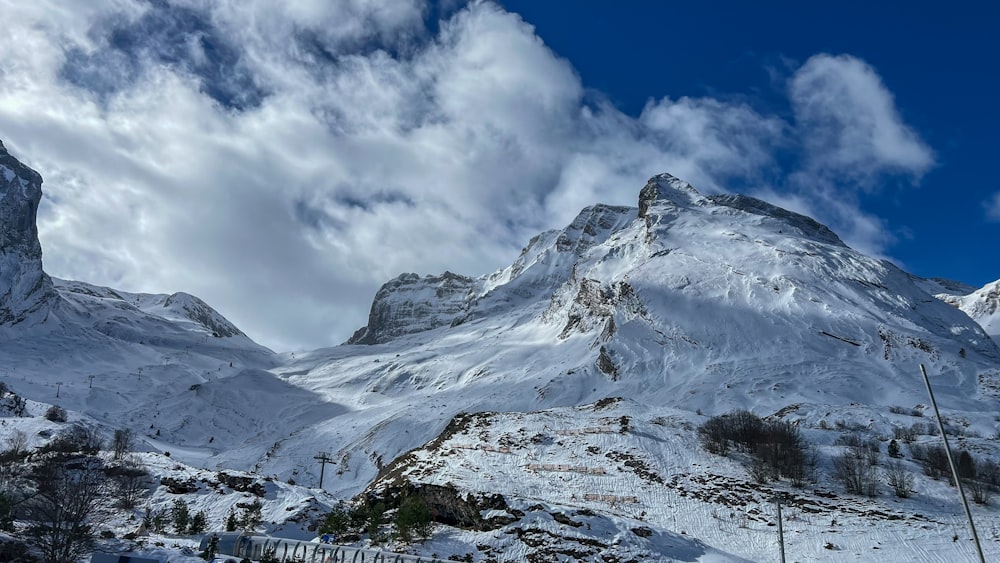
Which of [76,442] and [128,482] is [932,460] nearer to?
[128,482]

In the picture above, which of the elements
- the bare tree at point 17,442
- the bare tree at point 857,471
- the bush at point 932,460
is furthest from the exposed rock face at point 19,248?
the bush at point 932,460

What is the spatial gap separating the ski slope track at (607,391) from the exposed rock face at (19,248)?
715 mm

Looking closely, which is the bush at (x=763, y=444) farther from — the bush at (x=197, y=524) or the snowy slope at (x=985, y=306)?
the snowy slope at (x=985, y=306)

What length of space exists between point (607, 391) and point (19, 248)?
550 ft

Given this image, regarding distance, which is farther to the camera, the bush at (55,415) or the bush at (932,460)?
the bush at (55,415)

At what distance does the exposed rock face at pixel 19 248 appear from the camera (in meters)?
164

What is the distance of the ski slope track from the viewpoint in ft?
116

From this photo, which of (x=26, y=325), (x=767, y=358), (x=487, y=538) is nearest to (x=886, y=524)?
(x=487, y=538)

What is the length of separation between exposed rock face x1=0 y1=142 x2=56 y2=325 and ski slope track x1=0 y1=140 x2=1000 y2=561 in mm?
→ 715

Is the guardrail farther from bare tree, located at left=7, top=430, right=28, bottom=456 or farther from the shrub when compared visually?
the shrub

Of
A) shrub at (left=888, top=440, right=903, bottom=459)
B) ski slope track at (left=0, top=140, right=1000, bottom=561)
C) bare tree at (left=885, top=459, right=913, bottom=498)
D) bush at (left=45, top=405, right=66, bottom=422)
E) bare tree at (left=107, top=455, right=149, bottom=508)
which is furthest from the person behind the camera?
bush at (left=45, top=405, right=66, bottom=422)

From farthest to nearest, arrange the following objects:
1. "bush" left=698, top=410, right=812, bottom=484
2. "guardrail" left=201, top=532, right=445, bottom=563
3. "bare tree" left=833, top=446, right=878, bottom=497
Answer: "bush" left=698, top=410, right=812, bottom=484, "bare tree" left=833, top=446, right=878, bottom=497, "guardrail" left=201, top=532, right=445, bottom=563

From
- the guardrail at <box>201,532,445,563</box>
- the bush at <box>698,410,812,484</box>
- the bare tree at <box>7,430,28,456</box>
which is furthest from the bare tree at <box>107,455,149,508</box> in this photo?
the bush at <box>698,410,812,484</box>

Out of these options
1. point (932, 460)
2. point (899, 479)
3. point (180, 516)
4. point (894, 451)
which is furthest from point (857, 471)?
point (180, 516)
